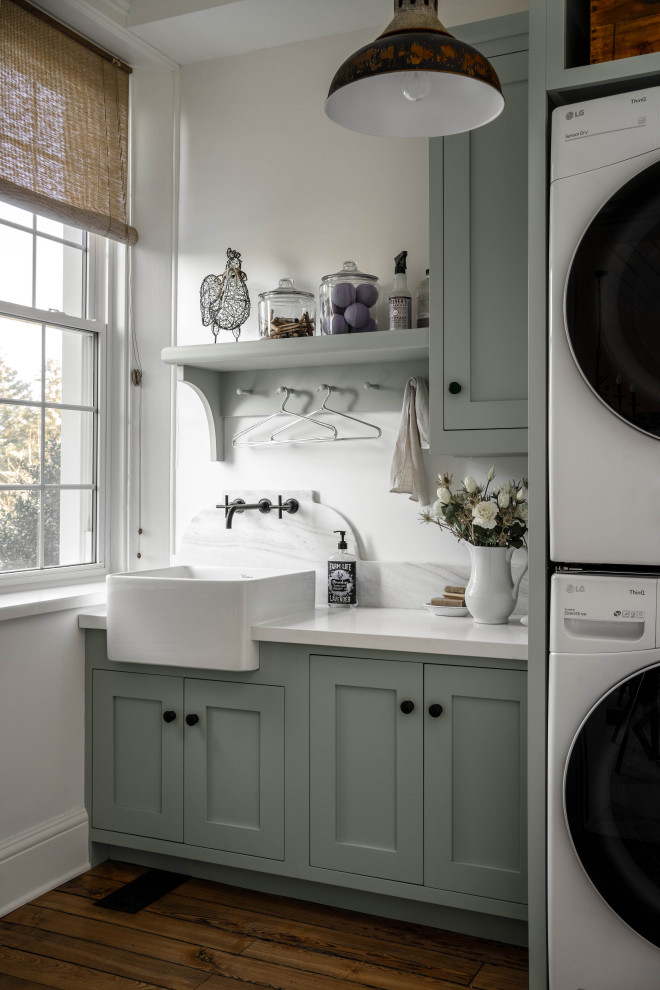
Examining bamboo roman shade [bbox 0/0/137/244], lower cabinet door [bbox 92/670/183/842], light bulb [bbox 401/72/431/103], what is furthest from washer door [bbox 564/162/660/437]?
bamboo roman shade [bbox 0/0/137/244]

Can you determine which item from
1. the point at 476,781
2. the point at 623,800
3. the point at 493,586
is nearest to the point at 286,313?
the point at 493,586

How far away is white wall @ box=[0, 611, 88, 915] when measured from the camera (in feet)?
8.17

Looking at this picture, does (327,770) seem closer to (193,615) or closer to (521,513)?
(193,615)

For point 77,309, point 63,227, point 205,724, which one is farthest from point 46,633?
point 63,227

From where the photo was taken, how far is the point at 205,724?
100 inches

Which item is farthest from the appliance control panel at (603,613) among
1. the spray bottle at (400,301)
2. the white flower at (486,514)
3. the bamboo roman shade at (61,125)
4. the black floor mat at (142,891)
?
the bamboo roman shade at (61,125)

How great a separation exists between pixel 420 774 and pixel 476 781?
0.48 ft

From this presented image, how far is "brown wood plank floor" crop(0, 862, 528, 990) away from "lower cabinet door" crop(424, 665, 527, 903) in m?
0.18

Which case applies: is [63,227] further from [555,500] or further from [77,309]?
[555,500]

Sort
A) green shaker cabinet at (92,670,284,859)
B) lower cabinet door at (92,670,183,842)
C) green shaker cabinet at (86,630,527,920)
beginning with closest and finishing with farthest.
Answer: green shaker cabinet at (86,630,527,920) < green shaker cabinet at (92,670,284,859) < lower cabinet door at (92,670,183,842)

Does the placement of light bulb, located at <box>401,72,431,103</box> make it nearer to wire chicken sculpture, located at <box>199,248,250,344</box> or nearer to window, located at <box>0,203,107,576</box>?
wire chicken sculpture, located at <box>199,248,250,344</box>

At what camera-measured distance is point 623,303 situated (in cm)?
176

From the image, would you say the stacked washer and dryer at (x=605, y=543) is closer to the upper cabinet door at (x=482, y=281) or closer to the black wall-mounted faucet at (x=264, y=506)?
the upper cabinet door at (x=482, y=281)

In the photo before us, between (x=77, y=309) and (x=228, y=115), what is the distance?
35.0 inches
